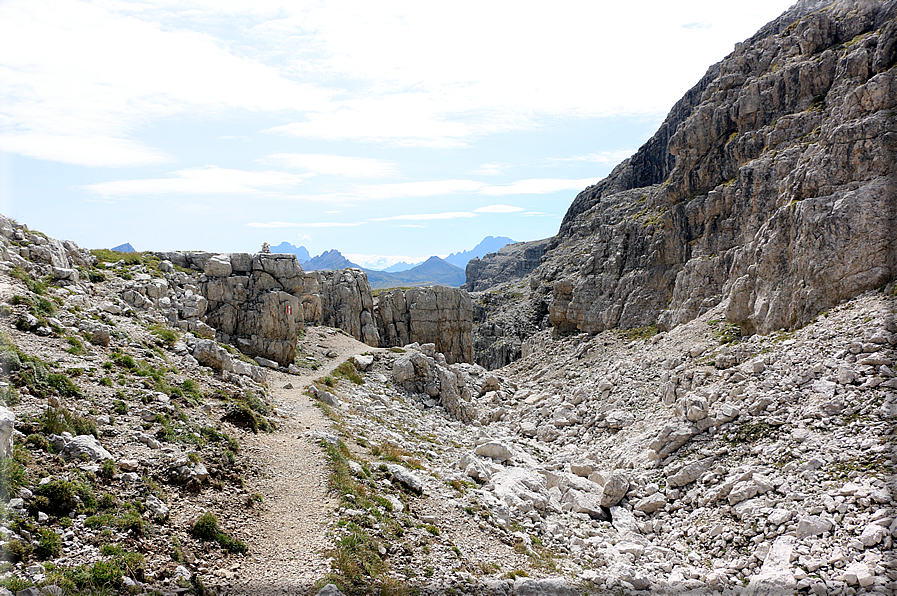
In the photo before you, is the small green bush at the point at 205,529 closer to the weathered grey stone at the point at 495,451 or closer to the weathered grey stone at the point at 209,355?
the weathered grey stone at the point at 209,355

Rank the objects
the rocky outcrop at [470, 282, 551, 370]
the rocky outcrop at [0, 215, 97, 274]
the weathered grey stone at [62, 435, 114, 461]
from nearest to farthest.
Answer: the weathered grey stone at [62, 435, 114, 461], the rocky outcrop at [0, 215, 97, 274], the rocky outcrop at [470, 282, 551, 370]

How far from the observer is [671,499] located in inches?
1006

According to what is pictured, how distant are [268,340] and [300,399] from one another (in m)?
16.3

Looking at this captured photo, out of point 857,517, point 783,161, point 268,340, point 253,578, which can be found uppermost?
point 783,161

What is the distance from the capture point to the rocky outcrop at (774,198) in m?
31.1

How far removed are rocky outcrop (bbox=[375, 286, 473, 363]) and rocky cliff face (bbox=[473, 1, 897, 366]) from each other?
55.7ft

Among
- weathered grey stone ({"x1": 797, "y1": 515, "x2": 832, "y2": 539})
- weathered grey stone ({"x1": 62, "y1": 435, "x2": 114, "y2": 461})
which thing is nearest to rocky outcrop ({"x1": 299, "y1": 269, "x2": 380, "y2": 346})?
weathered grey stone ({"x1": 62, "y1": 435, "x2": 114, "y2": 461})

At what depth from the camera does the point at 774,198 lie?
135ft

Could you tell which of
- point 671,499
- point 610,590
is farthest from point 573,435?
point 610,590

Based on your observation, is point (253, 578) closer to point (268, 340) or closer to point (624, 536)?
point (624, 536)

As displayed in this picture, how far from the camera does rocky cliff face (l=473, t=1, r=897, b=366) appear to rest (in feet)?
102

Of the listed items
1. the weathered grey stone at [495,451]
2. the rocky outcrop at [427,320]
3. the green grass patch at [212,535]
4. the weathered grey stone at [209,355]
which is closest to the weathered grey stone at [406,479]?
the green grass patch at [212,535]

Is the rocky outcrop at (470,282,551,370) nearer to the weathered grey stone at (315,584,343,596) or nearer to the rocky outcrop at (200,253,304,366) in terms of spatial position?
the rocky outcrop at (200,253,304,366)

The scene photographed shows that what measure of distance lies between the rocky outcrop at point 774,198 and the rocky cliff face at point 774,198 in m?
0.11
